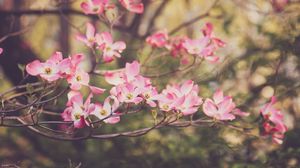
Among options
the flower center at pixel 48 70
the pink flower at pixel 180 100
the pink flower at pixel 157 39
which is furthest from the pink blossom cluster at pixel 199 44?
the flower center at pixel 48 70

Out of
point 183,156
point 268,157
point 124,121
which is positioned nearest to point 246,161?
point 268,157

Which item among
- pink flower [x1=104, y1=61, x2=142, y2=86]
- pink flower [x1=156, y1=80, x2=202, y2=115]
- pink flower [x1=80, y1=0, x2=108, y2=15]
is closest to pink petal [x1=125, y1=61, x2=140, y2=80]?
pink flower [x1=104, y1=61, x2=142, y2=86]

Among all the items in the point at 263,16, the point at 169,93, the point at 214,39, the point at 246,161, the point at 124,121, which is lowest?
the point at 246,161

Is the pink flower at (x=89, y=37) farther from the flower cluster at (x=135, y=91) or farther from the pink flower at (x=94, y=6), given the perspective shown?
the flower cluster at (x=135, y=91)

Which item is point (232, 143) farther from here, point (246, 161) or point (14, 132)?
point (14, 132)

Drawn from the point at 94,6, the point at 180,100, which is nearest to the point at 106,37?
the point at 94,6
